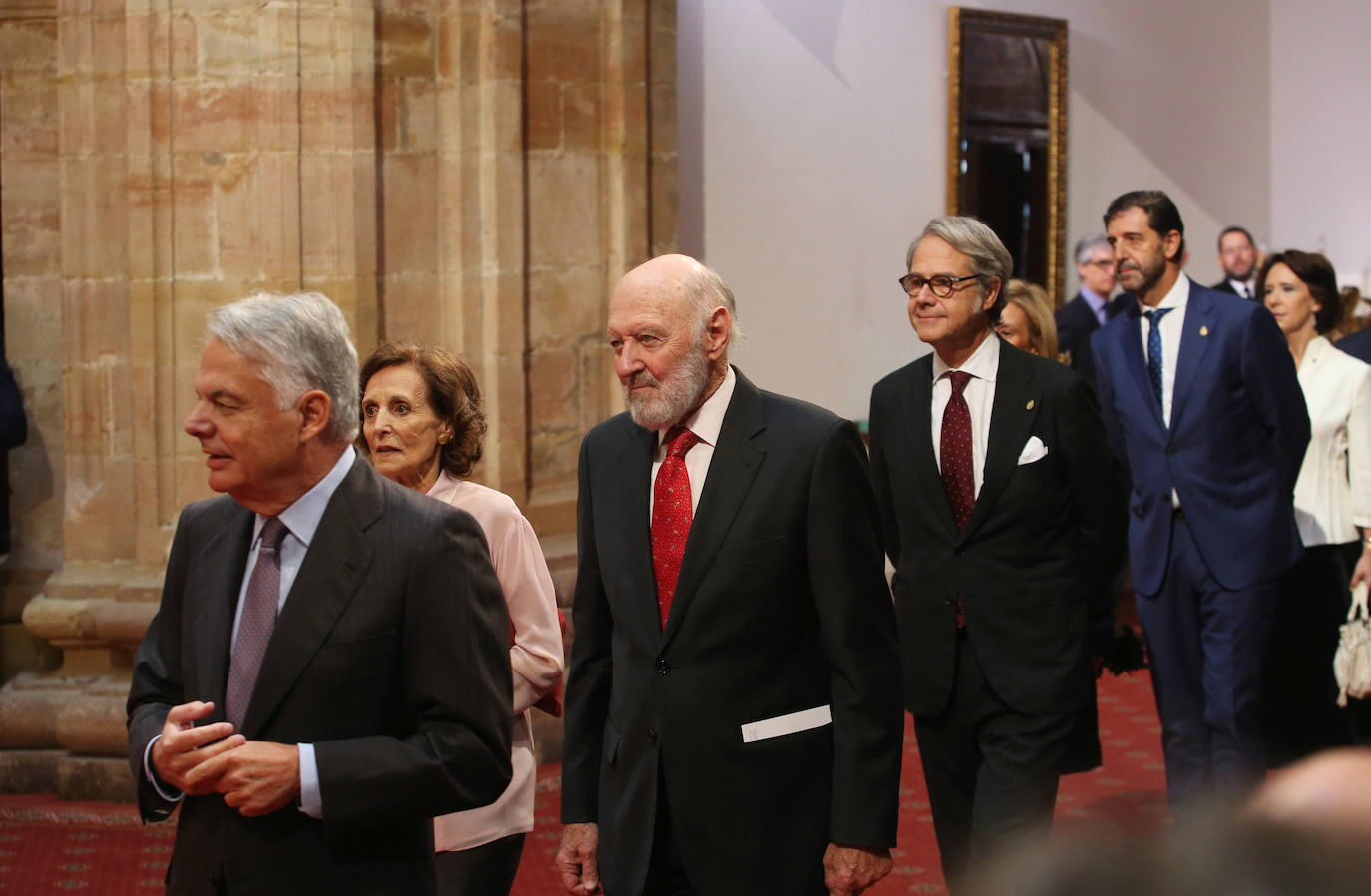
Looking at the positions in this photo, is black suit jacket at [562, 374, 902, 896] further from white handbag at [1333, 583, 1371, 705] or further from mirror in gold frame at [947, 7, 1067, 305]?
mirror in gold frame at [947, 7, 1067, 305]

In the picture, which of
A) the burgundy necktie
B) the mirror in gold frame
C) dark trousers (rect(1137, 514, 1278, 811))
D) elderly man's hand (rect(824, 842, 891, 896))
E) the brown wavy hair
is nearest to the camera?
the burgundy necktie

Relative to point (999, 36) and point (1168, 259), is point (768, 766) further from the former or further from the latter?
point (999, 36)

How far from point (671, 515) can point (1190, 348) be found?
2514 millimetres

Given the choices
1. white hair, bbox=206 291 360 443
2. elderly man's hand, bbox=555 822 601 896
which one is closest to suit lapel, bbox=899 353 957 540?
elderly man's hand, bbox=555 822 601 896

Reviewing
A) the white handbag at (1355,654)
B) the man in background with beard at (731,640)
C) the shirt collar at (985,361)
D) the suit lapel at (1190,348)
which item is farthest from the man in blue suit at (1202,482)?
the man in background with beard at (731,640)

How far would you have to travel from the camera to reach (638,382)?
3059 millimetres

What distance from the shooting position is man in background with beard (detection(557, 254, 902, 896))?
2.96m

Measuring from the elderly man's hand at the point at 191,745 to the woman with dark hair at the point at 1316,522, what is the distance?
15.2ft

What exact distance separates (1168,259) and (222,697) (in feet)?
11.7

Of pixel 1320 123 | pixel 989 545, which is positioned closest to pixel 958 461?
pixel 989 545

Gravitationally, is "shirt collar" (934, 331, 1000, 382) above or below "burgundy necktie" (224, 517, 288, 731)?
above

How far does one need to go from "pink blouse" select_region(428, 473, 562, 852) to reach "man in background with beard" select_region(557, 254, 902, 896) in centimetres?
23

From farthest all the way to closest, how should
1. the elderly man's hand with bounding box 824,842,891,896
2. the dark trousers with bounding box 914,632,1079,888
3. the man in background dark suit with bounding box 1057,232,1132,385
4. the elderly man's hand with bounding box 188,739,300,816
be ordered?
the man in background dark suit with bounding box 1057,232,1132,385 < the dark trousers with bounding box 914,632,1079,888 < the elderly man's hand with bounding box 824,842,891,896 < the elderly man's hand with bounding box 188,739,300,816

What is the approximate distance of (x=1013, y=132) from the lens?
9.23 m
